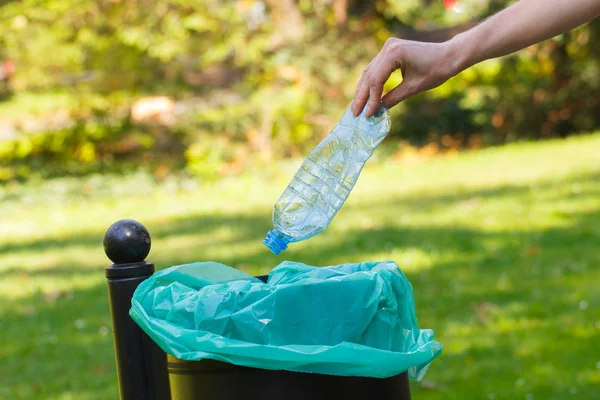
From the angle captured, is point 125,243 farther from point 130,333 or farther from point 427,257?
point 427,257

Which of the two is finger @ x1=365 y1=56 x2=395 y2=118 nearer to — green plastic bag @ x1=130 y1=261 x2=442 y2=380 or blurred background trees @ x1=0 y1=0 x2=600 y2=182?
green plastic bag @ x1=130 y1=261 x2=442 y2=380

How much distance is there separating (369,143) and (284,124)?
425 inches

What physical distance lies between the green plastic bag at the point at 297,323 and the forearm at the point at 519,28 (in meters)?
0.54

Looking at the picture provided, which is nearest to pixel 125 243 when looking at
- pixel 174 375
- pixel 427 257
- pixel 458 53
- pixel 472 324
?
pixel 174 375

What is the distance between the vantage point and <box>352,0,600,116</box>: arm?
1899 mm

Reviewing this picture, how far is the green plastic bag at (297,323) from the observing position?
1.72m

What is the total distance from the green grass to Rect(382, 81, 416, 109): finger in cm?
206

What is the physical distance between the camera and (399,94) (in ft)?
6.75

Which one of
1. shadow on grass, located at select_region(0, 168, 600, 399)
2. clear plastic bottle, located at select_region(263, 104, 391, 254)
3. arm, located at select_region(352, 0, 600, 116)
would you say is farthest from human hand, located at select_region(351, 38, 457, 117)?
shadow on grass, located at select_region(0, 168, 600, 399)

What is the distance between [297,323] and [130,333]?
1.44 feet

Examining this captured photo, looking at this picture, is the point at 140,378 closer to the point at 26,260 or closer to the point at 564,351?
the point at 564,351

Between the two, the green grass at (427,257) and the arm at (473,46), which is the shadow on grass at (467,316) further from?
the arm at (473,46)

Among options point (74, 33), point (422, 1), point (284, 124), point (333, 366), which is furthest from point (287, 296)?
point (74, 33)

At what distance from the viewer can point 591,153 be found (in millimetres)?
11133
